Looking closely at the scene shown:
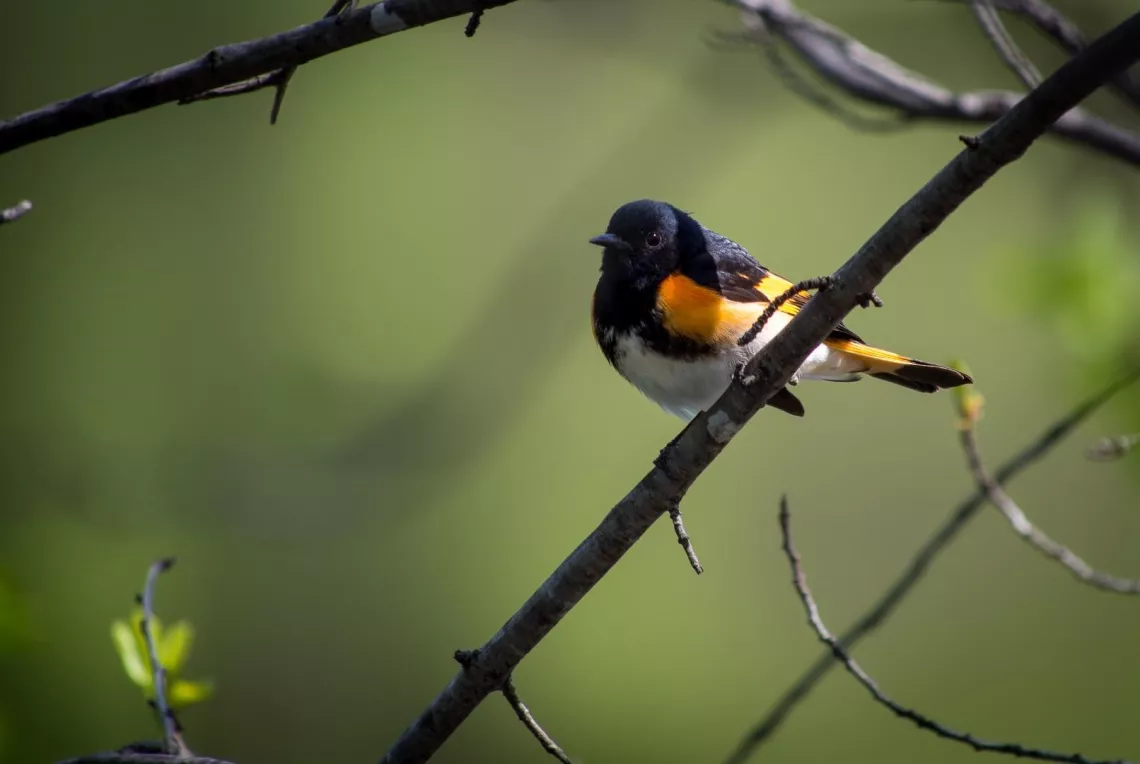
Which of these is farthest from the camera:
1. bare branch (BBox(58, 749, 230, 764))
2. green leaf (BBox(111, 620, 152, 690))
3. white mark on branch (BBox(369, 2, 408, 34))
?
green leaf (BBox(111, 620, 152, 690))

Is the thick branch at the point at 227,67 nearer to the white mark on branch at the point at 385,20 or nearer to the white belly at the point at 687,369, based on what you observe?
the white mark on branch at the point at 385,20

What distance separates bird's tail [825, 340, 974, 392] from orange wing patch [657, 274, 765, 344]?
1.10 feet

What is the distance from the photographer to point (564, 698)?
7.10 meters

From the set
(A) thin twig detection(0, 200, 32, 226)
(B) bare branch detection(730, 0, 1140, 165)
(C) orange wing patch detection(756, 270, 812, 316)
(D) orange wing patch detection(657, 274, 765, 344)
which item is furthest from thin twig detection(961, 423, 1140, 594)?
(A) thin twig detection(0, 200, 32, 226)

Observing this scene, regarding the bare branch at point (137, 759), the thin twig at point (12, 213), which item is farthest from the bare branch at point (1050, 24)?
the bare branch at point (137, 759)

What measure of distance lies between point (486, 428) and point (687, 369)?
10.5ft

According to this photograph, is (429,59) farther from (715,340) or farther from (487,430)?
(715,340)

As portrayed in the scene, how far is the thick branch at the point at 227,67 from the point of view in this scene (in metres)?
1.96

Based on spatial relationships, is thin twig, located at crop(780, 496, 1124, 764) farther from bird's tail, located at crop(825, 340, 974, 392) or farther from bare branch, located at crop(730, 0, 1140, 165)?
bare branch, located at crop(730, 0, 1140, 165)

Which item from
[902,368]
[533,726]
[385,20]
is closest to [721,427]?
[533,726]

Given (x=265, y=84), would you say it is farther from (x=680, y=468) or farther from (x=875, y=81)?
(x=875, y=81)

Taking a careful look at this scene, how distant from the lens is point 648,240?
319 cm

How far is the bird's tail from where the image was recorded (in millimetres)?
3062

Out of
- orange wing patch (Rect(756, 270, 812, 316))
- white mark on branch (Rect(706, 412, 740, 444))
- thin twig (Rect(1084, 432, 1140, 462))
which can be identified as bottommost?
white mark on branch (Rect(706, 412, 740, 444))
